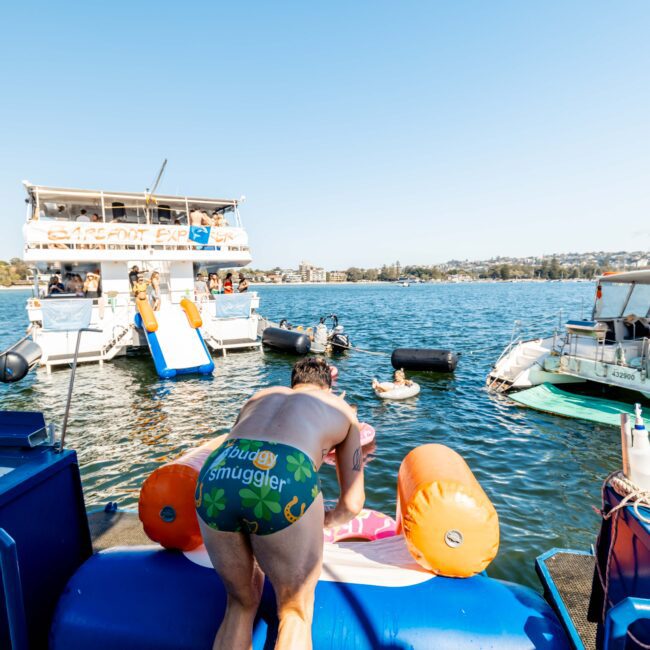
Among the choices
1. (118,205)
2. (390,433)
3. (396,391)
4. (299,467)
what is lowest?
(390,433)

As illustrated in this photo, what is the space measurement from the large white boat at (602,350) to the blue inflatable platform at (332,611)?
10553 millimetres

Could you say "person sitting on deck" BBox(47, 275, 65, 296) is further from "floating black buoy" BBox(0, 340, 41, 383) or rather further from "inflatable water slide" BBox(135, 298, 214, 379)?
"floating black buoy" BBox(0, 340, 41, 383)

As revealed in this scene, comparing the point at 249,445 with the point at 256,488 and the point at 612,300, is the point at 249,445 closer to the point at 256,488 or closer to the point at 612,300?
the point at 256,488

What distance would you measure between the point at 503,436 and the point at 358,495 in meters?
8.10

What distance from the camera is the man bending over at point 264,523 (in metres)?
2.22

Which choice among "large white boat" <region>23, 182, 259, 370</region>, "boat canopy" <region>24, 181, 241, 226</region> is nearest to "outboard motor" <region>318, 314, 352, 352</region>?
"large white boat" <region>23, 182, 259, 370</region>

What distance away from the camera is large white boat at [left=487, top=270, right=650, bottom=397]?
444 inches

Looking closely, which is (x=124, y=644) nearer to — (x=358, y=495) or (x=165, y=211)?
(x=358, y=495)

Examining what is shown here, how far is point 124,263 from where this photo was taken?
774 inches

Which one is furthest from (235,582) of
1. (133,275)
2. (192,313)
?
(133,275)

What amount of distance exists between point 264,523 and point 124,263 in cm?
1991

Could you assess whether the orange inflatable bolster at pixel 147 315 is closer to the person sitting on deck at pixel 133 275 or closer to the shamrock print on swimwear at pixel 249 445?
the person sitting on deck at pixel 133 275

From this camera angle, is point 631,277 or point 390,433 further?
point 631,277

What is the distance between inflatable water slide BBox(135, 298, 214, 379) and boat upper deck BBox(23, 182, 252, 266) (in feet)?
9.47
